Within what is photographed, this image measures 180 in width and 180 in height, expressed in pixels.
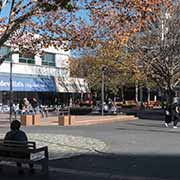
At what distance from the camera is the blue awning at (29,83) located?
52406 mm

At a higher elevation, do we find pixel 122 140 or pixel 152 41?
pixel 152 41

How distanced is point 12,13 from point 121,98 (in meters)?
76.4

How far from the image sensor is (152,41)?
1551 inches

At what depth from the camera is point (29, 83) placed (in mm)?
57031

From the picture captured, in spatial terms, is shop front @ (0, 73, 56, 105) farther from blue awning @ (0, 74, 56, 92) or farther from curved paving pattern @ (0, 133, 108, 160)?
curved paving pattern @ (0, 133, 108, 160)

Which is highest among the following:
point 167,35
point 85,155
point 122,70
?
point 167,35

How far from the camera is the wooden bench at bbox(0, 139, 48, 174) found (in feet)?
35.7

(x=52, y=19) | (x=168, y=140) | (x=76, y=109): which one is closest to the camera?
(x=52, y=19)

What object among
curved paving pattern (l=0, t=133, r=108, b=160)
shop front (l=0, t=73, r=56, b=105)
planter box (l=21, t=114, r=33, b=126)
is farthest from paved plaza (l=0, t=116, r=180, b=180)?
shop front (l=0, t=73, r=56, b=105)

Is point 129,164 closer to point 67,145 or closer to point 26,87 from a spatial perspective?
point 67,145

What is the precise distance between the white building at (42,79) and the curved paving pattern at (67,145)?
33213mm

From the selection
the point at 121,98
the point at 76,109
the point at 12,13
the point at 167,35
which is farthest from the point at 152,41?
the point at 121,98

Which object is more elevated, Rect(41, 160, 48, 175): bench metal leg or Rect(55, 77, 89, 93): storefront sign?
Rect(55, 77, 89, 93): storefront sign

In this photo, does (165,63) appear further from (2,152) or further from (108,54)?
(2,152)
